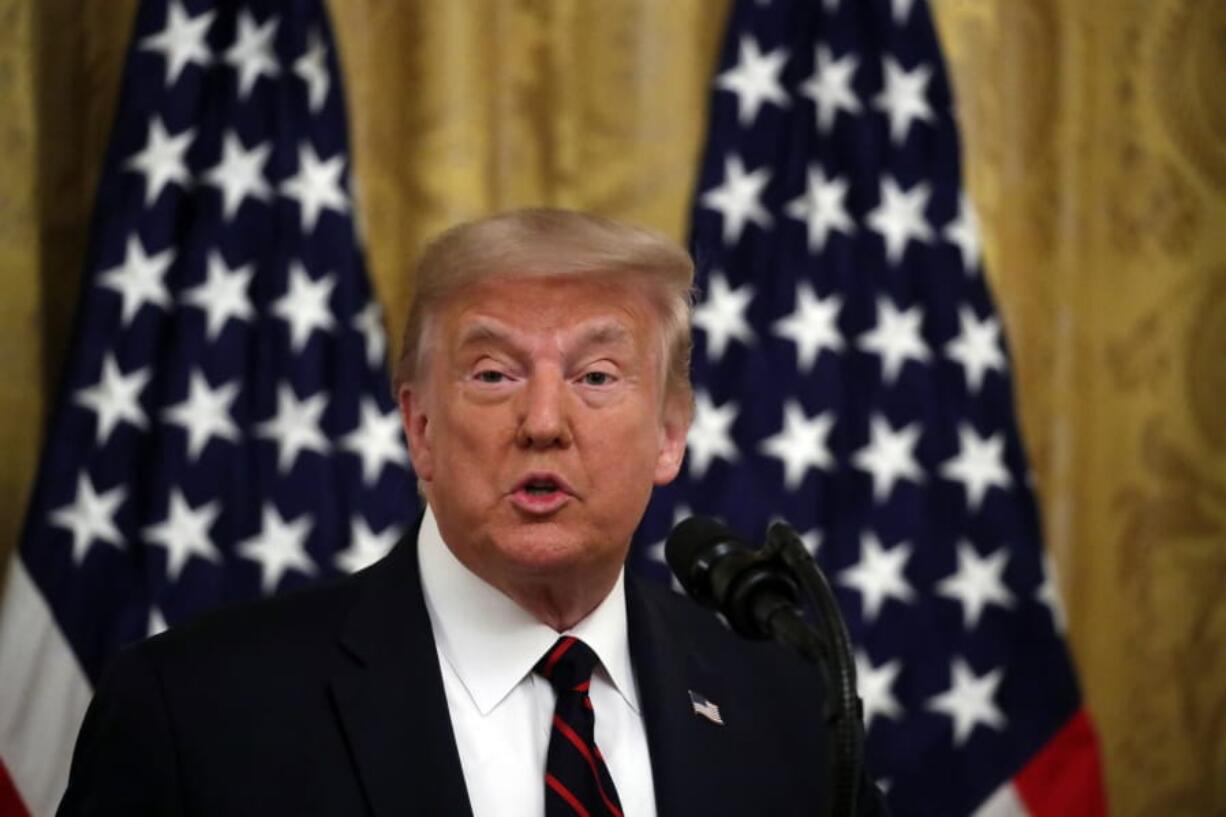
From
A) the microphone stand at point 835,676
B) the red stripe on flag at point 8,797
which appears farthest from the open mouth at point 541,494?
the red stripe on flag at point 8,797

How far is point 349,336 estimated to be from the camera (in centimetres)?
340

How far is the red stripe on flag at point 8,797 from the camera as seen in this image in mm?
3092

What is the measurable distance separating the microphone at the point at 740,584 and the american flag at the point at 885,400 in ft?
6.11

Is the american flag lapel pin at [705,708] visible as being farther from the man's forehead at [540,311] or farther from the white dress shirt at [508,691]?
the man's forehead at [540,311]

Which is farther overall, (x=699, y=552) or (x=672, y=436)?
(x=672, y=436)

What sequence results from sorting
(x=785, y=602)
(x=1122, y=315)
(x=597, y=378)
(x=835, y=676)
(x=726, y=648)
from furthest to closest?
(x=1122, y=315), (x=726, y=648), (x=597, y=378), (x=785, y=602), (x=835, y=676)

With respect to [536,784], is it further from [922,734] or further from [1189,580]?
[1189,580]

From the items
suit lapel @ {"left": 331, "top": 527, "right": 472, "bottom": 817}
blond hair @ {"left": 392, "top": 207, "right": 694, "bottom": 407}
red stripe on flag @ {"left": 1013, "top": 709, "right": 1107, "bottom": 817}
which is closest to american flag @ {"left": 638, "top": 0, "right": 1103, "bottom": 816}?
red stripe on flag @ {"left": 1013, "top": 709, "right": 1107, "bottom": 817}

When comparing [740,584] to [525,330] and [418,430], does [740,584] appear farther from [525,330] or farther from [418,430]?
[418,430]

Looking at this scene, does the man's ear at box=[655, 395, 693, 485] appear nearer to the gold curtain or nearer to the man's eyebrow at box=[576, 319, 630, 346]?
the man's eyebrow at box=[576, 319, 630, 346]

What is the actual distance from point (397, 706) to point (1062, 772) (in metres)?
2.14

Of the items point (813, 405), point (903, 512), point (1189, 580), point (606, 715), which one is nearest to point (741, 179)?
point (813, 405)

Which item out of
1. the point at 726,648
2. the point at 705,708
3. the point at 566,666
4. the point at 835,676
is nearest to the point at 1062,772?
the point at 726,648

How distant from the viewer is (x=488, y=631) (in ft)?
6.40
